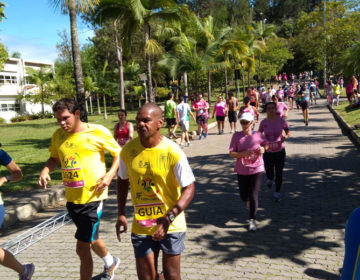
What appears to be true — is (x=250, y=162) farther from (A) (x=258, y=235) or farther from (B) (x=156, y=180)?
(B) (x=156, y=180)

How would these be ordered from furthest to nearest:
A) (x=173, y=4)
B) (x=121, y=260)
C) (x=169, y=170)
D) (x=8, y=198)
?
1. (x=173, y=4)
2. (x=8, y=198)
3. (x=121, y=260)
4. (x=169, y=170)

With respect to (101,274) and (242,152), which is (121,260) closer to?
(101,274)

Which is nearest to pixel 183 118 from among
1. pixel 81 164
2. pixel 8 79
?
pixel 81 164

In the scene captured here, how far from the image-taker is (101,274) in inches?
157

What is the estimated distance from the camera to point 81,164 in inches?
142

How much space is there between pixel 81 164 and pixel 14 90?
173ft

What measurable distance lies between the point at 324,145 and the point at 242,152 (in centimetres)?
775

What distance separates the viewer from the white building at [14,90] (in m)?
48.7

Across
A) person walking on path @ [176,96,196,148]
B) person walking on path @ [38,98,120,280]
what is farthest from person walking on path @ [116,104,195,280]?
person walking on path @ [176,96,196,148]

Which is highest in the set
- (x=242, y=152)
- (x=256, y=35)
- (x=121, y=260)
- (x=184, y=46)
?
(x=256, y=35)

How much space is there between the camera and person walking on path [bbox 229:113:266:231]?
5.21 metres

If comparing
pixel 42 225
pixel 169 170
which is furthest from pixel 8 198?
pixel 169 170

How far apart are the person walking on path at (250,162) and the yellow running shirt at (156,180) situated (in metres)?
2.49

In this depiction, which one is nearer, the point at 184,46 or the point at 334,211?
the point at 334,211
